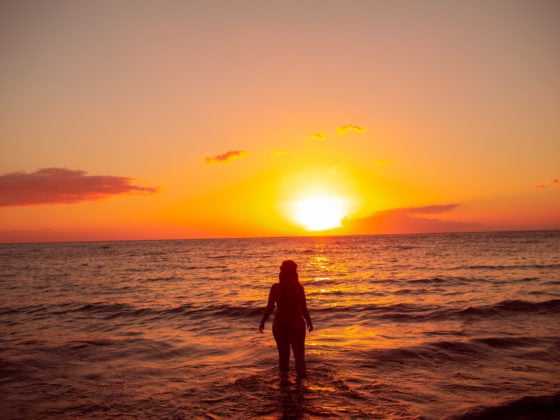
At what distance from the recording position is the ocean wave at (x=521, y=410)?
6402mm

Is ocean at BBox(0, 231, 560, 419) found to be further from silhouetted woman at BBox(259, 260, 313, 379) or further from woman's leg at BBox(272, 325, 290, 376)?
silhouetted woman at BBox(259, 260, 313, 379)

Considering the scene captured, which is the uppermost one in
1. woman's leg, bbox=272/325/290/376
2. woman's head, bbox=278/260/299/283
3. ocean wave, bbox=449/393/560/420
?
woman's head, bbox=278/260/299/283

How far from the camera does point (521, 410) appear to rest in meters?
6.62

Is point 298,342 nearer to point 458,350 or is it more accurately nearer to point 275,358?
point 275,358

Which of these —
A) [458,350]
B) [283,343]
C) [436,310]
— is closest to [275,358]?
[283,343]

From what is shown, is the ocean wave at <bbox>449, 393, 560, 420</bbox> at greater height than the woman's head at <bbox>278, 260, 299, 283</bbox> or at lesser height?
lesser

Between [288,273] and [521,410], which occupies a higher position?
[288,273]

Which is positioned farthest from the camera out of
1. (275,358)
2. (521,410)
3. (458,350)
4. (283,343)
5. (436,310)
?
(436,310)

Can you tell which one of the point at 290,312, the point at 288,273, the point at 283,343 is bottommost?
the point at 283,343

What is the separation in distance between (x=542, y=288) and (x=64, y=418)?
23520 millimetres

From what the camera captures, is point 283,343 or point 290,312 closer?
point 290,312

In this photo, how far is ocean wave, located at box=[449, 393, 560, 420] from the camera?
6.40 meters

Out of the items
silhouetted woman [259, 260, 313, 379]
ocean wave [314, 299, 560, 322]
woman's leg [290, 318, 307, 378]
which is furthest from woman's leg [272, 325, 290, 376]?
ocean wave [314, 299, 560, 322]

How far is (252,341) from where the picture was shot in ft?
39.3
